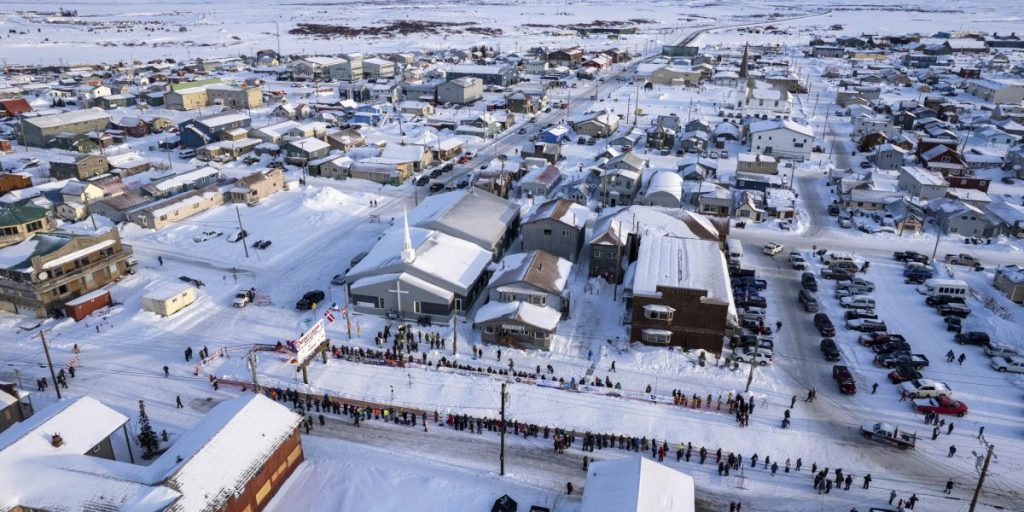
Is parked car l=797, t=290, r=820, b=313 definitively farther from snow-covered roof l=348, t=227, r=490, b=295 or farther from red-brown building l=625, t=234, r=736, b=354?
snow-covered roof l=348, t=227, r=490, b=295

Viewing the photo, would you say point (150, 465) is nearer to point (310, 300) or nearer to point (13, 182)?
point (310, 300)

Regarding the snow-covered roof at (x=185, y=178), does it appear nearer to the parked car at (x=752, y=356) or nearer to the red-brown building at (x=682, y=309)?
the red-brown building at (x=682, y=309)

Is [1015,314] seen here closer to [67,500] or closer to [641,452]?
[641,452]

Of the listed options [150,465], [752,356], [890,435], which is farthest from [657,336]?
[150,465]

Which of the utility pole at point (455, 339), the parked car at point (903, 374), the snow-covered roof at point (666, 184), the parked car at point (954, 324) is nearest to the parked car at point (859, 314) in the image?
the parked car at point (954, 324)

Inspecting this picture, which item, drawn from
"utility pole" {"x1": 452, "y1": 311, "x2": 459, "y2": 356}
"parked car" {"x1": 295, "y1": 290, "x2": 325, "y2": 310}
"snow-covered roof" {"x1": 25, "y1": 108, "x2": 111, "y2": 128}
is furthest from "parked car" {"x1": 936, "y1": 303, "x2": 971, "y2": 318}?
"snow-covered roof" {"x1": 25, "y1": 108, "x2": 111, "y2": 128}

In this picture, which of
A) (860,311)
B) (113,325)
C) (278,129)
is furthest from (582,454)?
(278,129)
